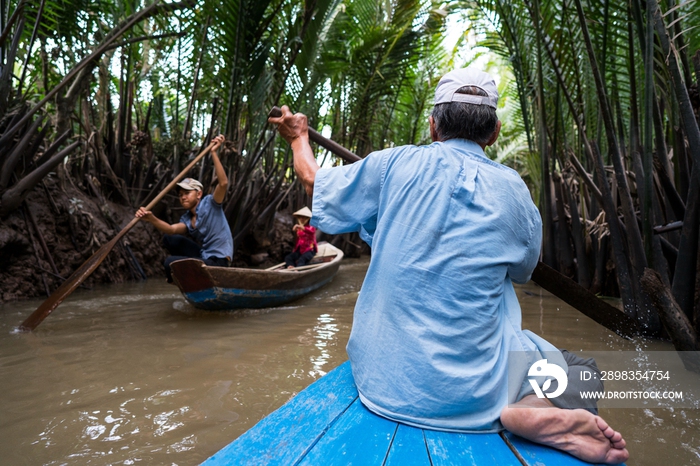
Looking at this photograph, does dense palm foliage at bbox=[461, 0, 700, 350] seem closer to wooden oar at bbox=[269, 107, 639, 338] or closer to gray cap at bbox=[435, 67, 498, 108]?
wooden oar at bbox=[269, 107, 639, 338]

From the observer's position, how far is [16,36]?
13.7 ft

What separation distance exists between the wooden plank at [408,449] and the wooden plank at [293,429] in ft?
0.59

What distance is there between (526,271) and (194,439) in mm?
1404

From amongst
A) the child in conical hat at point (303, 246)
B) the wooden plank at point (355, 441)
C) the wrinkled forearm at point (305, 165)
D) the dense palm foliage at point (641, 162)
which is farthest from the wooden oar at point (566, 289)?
the child in conical hat at point (303, 246)

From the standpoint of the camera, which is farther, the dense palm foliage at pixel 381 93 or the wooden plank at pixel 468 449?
the dense palm foliage at pixel 381 93

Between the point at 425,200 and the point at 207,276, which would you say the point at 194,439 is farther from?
the point at 207,276

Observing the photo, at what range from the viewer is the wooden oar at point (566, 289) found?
6.95 ft

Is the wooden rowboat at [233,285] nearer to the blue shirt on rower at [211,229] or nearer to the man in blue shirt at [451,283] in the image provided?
the blue shirt on rower at [211,229]

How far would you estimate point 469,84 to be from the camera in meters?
1.34

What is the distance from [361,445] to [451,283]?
44 cm

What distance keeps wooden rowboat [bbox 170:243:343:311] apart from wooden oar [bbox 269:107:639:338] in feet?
7.02

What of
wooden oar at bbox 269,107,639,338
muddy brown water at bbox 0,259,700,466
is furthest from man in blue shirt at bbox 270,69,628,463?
muddy brown water at bbox 0,259,700,466

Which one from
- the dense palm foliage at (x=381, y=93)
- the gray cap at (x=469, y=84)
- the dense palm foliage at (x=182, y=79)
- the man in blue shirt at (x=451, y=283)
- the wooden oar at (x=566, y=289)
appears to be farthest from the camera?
the dense palm foliage at (x=182, y=79)

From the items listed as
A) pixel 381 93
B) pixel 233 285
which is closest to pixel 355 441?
pixel 233 285
